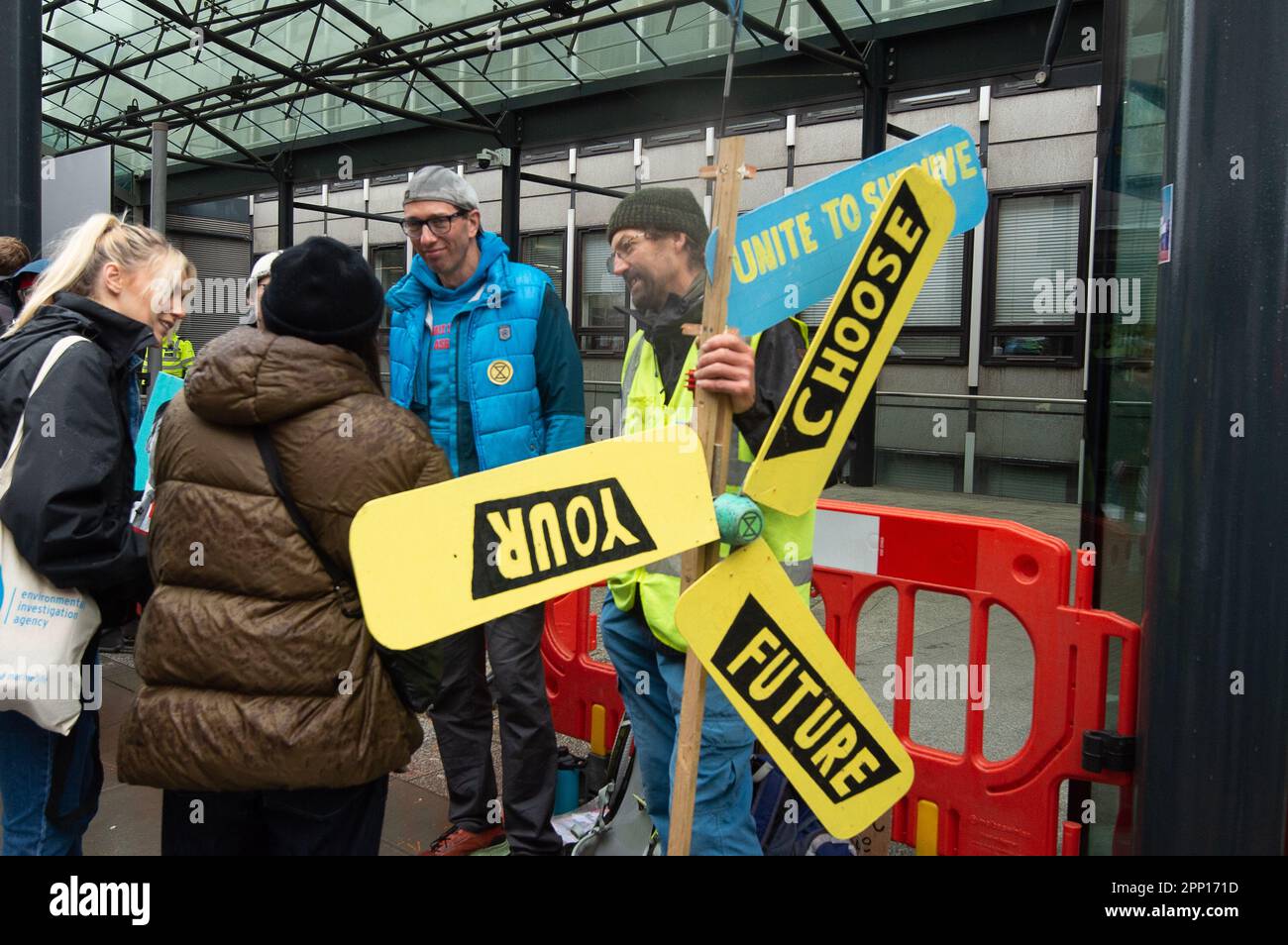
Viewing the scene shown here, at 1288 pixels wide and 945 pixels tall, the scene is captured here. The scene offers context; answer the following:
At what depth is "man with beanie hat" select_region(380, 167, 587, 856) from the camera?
313cm

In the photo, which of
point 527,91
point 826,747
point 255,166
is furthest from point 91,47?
point 826,747

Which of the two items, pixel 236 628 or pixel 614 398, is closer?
pixel 236 628

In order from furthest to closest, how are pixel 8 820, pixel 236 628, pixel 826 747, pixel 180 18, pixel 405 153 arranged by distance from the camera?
pixel 405 153, pixel 180 18, pixel 8 820, pixel 236 628, pixel 826 747

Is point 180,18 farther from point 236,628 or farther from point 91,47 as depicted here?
point 236,628

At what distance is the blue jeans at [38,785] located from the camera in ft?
7.49

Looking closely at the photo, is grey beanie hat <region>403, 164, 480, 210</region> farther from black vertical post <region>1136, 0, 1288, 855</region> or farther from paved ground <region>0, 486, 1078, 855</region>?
paved ground <region>0, 486, 1078, 855</region>

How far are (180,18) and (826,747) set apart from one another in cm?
1449

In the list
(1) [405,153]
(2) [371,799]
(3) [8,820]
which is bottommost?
(3) [8,820]

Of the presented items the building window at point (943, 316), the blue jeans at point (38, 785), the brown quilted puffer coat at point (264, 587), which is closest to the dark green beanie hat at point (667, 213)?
the brown quilted puffer coat at point (264, 587)

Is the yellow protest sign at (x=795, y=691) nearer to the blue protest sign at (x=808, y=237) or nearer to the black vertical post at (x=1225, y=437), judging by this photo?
the blue protest sign at (x=808, y=237)

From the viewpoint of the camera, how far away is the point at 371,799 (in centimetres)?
202

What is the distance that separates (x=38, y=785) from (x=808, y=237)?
6.58 ft

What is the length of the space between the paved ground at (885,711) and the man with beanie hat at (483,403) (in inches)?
17.6

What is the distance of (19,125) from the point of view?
14.1 ft
